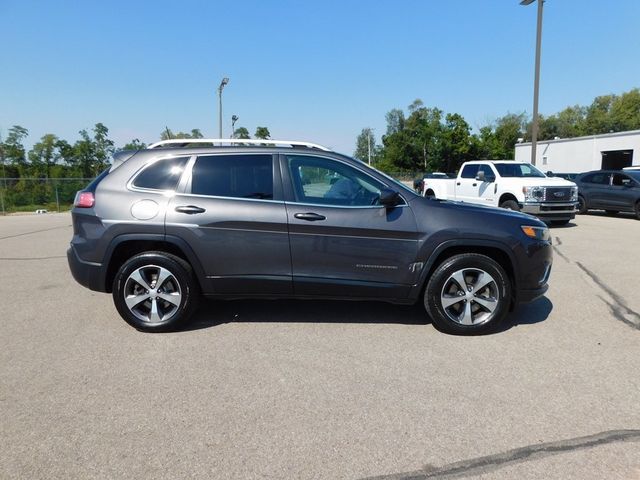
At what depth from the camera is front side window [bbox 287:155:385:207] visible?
13.8 feet

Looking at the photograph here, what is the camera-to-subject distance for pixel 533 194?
11.8 meters

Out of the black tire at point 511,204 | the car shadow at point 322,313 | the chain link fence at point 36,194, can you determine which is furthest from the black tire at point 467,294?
the chain link fence at point 36,194

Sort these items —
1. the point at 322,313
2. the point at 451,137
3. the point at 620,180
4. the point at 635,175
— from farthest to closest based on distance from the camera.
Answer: the point at 451,137
the point at 620,180
the point at 635,175
the point at 322,313

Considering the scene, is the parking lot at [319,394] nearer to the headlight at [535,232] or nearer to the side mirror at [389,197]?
the headlight at [535,232]

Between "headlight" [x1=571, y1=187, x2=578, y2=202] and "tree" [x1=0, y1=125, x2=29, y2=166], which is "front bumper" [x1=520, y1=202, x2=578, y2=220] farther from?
"tree" [x1=0, y1=125, x2=29, y2=166]

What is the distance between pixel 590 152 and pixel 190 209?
41900 mm

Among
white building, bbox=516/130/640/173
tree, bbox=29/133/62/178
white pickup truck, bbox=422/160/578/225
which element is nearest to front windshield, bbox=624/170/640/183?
white pickup truck, bbox=422/160/578/225

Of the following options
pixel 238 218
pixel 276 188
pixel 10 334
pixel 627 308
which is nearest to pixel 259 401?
pixel 238 218

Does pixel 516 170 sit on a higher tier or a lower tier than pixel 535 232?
higher

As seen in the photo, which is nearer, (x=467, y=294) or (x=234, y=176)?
(x=467, y=294)

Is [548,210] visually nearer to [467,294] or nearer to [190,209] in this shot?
[467,294]

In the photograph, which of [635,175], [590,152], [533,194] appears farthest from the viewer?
[590,152]

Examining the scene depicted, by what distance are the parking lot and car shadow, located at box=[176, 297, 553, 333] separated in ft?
0.11

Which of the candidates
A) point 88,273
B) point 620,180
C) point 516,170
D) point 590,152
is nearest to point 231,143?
point 88,273
